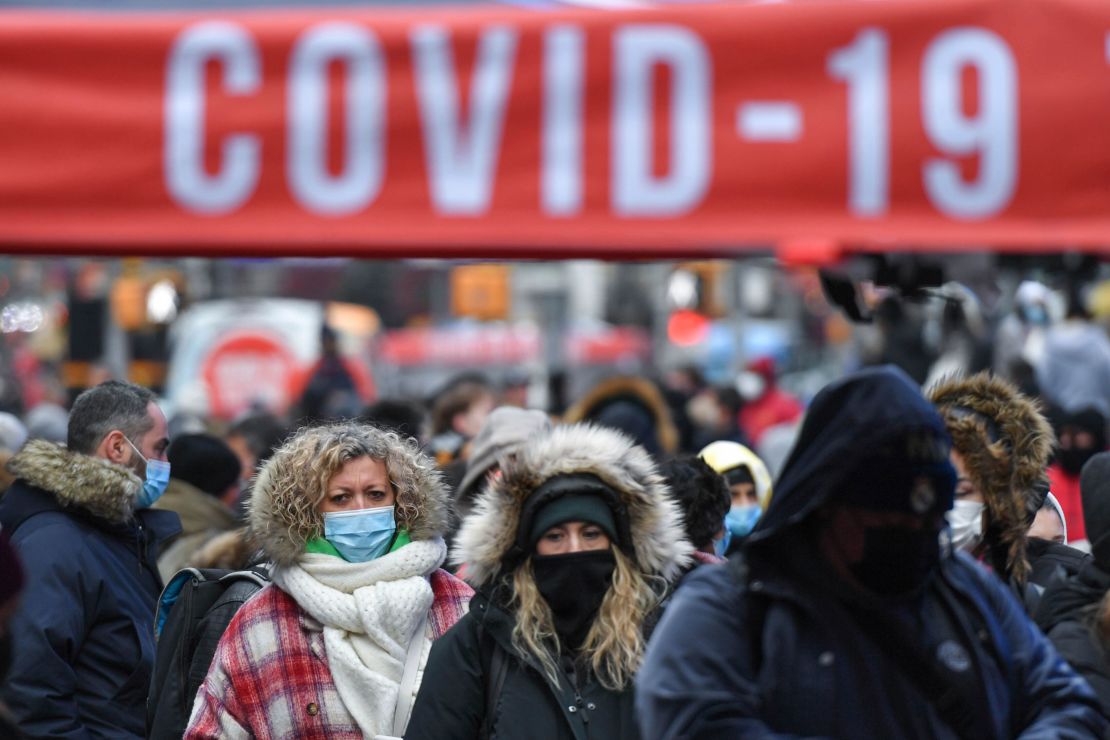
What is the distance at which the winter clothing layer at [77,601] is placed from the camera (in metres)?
5.37

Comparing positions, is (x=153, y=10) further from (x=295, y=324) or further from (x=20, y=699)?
(x=295, y=324)

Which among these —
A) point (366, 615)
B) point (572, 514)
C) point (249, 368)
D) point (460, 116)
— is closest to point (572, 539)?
point (572, 514)

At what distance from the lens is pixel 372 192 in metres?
3.05

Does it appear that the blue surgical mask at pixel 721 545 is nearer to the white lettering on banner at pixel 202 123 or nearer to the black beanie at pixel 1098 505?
the black beanie at pixel 1098 505

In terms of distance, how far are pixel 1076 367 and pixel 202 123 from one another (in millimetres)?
10756

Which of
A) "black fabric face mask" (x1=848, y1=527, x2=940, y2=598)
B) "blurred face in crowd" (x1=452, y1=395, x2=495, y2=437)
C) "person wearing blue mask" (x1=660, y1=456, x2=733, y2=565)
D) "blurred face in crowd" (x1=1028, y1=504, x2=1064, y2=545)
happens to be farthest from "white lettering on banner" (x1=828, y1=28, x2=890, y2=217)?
"blurred face in crowd" (x1=452, y1=395, x2=495, y2=437)

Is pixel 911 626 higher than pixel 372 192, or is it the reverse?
pixel 372 192

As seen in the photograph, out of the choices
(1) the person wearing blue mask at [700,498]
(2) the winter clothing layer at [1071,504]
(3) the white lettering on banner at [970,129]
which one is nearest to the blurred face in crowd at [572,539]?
(1) the person wearing blue mask at [700,498]

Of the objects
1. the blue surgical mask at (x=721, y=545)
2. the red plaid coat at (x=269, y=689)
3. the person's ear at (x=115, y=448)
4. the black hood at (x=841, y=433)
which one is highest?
the black hood at (x=841, y=433)

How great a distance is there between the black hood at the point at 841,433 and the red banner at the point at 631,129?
26 centimetres

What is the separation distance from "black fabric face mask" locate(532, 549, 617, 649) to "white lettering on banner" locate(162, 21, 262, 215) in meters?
1.55

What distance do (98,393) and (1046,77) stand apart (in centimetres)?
414

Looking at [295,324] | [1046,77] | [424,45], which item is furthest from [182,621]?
[295,324]

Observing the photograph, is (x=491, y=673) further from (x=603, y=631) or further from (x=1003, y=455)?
(x=1003, y=455)
